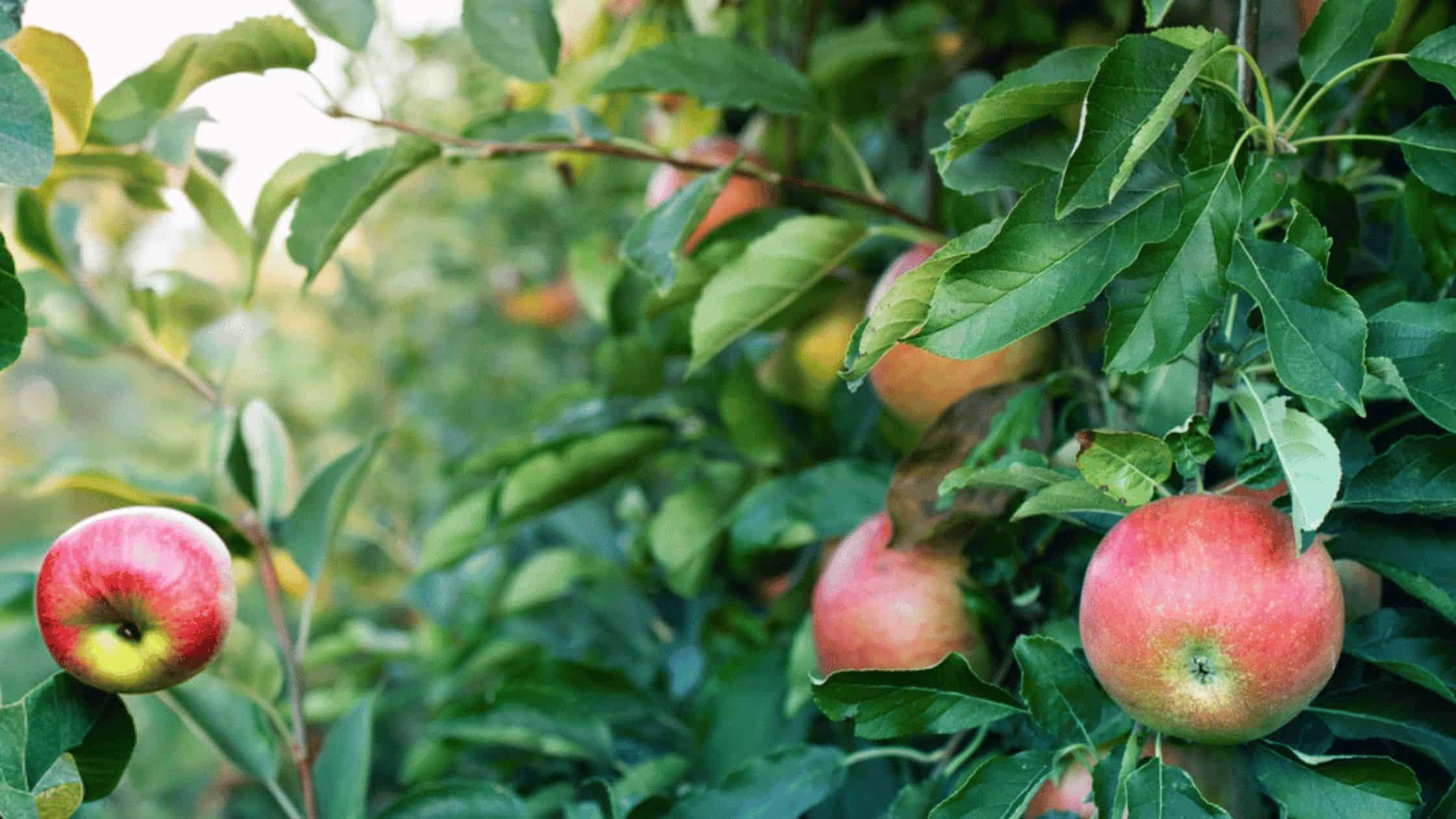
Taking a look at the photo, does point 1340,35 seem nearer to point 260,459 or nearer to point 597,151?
point 597,151

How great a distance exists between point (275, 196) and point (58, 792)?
389 millimetres

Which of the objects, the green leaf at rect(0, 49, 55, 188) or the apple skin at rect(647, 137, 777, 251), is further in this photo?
the apple skin at rect(647, 137, 777, 251)

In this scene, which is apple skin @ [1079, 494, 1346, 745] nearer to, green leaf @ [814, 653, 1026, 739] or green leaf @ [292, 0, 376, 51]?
green leaf @ [814, 653, 1026, 739]

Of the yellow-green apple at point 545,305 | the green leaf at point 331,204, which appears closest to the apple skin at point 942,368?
the green leaf at point 331,204

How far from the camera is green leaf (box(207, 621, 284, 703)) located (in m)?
0.82

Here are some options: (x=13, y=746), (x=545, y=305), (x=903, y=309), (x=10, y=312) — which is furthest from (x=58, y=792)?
(x=545, y=305)

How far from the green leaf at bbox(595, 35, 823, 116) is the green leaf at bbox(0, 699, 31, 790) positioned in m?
0.52

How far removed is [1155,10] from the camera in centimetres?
53

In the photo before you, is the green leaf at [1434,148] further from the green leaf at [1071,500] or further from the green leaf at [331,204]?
the green leaf at [331,204]

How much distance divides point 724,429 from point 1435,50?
0.72 m

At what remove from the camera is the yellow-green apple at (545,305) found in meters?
2.42

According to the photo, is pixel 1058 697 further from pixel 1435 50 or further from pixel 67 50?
pixel 67 50

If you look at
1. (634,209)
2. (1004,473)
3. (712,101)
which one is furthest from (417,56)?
(1004,473)

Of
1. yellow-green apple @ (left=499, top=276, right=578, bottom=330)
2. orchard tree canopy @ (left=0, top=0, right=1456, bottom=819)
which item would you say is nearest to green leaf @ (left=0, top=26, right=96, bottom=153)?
orchard tree canopy @ (left=0, top=0, right=1456, bottom=819)
